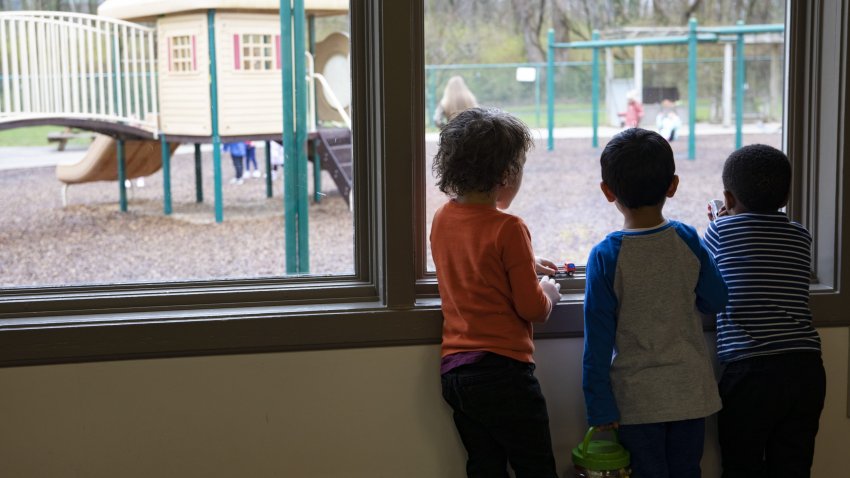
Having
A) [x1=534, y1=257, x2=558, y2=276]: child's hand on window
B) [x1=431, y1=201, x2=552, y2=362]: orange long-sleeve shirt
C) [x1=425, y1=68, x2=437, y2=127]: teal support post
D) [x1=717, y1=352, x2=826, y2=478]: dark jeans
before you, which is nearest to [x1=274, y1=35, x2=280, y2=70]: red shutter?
[x1=425, y1=68, x2=437, y2=127]: teal support post

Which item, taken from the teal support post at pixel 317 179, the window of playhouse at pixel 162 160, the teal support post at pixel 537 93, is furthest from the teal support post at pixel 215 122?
the teal support post at pixel 537 93

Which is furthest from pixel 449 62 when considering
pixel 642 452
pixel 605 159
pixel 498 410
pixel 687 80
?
pixel 642 452

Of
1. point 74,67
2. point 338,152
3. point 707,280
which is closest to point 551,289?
point 707,280

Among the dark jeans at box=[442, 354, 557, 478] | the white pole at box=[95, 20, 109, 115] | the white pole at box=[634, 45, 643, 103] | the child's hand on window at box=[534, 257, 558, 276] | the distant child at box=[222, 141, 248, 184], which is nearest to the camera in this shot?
the dark jeans at box=[442, 354, 557, 478]

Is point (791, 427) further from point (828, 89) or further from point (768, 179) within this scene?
point (828, 89)

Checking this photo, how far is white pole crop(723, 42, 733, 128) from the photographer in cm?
237

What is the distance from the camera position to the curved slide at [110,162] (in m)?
2.04

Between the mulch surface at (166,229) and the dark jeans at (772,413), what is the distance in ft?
1.93

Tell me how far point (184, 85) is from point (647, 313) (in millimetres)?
1166

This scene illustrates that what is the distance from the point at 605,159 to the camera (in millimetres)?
1999

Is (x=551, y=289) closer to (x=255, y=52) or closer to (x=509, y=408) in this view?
(x=509, y=408)

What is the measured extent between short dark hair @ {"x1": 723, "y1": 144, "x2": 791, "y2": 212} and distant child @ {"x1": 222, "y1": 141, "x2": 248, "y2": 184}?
45.5 inches

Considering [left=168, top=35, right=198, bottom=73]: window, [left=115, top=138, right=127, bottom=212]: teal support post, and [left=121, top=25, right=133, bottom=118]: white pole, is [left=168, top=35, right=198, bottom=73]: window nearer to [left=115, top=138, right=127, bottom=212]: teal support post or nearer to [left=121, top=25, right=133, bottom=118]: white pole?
[left=121, top=25, right=133, bottom=118]: white pole

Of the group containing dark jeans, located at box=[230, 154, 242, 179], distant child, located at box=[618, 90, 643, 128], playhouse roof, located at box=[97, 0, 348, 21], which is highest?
playhouse roof, located at box=[97, 0, 348, 21]
